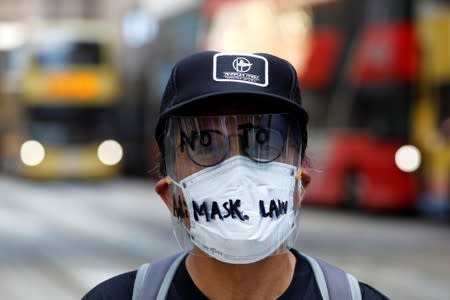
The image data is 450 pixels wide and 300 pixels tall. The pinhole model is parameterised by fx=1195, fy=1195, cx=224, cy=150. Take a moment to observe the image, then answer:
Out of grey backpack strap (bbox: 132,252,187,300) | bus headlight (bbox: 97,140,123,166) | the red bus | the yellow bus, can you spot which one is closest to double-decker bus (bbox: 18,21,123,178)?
bus headlight (bbox: 97,140,123,166)

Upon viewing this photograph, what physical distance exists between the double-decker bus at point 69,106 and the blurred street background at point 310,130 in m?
0.03

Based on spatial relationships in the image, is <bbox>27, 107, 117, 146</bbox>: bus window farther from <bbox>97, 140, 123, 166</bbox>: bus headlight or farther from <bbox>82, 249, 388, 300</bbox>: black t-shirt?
<bbox>82, 249, 388, 300</bbox>: black t-shirt

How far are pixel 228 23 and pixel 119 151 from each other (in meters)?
7.53

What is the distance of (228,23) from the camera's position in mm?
22219

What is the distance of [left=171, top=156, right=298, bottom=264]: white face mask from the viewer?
6.56 ft

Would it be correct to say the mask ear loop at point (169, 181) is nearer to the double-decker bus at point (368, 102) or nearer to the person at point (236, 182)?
the person at point (236, 182)

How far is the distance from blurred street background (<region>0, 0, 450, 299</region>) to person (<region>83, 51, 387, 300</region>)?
7.31 metres

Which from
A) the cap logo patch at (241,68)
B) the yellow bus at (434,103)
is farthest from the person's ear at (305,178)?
the yellow bus at (434,103)

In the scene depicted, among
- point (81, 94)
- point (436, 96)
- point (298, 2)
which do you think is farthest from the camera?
point (81, 94)

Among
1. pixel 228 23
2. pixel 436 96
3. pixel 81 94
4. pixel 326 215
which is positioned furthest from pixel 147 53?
pixel 436 96

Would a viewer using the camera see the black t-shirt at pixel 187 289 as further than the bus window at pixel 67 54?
No

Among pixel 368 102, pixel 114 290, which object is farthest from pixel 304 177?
pixel 368 102

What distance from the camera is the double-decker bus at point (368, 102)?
57.4 ft

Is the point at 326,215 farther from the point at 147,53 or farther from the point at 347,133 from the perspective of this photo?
the point at 147,53
